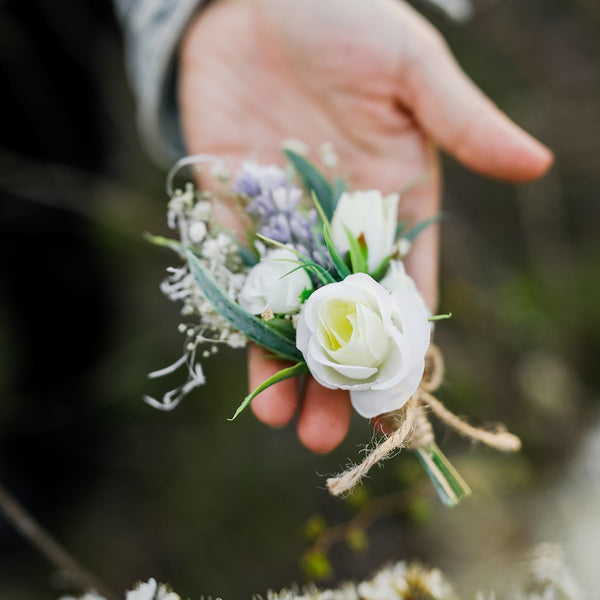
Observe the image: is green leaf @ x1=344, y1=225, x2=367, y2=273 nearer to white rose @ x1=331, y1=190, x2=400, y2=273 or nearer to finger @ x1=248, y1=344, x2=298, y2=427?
white rose @ x1=331, y1=190, x2=400, y2=273

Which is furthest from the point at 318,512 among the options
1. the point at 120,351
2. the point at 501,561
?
the point at 120,351

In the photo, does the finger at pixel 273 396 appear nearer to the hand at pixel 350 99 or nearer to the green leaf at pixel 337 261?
the hand at pixel 350 99

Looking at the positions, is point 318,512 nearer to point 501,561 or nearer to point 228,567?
point 228,567

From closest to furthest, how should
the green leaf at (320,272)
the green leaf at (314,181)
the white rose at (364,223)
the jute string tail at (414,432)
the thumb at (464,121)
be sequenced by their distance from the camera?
the jute string tail at (414,432) → the green leaf at (320,272) → the white rose at (364,223) → the green leaf at (314,181) → the thumb at (464,121)

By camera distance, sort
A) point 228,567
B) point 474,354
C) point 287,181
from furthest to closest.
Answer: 1. point 474,354
2. point 228,567
3. point 287,181

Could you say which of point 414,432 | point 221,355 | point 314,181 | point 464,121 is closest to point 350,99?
point 464,121

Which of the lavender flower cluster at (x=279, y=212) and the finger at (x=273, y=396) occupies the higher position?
the lavender flower cluster at (x=279, y=212)

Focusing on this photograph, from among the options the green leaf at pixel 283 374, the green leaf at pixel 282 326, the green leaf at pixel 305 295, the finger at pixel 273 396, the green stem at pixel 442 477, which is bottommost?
the green stem at pixel 442 477

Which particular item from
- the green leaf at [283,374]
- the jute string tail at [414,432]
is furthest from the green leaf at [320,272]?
the jute string tail at [414,432]
